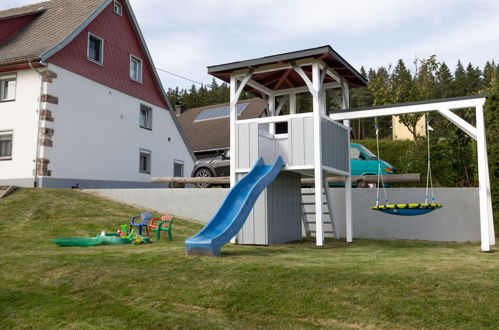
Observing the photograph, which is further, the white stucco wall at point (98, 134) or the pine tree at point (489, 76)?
the pine tree at point (489, 76)

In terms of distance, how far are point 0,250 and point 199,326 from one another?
6381 millimetres

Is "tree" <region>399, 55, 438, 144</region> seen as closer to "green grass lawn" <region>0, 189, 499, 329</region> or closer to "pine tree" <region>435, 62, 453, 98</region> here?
"green grass lawn" <region>0, 189, 499, 329</region>

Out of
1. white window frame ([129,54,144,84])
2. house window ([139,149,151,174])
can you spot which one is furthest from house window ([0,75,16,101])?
house window ([139,149,151,174])

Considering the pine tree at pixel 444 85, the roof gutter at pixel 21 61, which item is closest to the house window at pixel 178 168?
the roof gutter at pixel 21 61

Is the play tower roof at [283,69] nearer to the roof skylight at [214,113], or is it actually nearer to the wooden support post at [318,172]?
the wooden support post at [318,172]

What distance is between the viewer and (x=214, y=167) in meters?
20.3

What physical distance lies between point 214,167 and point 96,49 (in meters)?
7.79

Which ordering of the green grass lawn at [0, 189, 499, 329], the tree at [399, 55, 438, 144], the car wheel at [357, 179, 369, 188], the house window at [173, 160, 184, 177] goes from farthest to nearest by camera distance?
1. the tree at [399, 55, 438, 144]
2. the house window at [173, 160, 184, 177]
3. the car wheel at [357, 179, 369, 188]
4. the green grass lawn at [0, 189, 499, 329]

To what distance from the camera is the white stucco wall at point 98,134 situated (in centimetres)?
1880

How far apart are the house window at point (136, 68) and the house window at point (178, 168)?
16.6ft

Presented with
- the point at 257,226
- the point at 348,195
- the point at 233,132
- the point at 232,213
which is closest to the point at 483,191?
the point at 348,195

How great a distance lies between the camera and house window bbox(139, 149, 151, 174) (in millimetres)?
23828

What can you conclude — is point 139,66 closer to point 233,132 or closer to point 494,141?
point 233,132

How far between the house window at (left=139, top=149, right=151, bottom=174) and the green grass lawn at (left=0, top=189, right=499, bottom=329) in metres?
14.4
